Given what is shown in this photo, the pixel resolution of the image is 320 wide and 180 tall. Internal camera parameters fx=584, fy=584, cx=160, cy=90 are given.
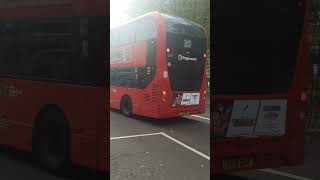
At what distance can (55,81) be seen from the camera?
5793 millimetres

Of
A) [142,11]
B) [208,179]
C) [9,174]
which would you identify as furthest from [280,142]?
[9,174]

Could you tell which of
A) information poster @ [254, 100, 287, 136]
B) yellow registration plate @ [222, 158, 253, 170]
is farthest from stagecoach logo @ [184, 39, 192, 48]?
yellow registration plate @ [222, 158, 253, 170]

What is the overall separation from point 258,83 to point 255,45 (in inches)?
15.6

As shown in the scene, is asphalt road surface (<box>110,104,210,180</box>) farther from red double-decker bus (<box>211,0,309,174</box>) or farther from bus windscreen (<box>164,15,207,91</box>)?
bus windscreen (<box>164,15,207,91</box>)

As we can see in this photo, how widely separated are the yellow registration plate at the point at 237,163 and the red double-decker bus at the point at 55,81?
1.22m

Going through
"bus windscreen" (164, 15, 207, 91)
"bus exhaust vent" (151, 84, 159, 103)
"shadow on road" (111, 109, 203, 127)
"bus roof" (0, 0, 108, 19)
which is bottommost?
"shadow on road" (111, 109, 203, 127)

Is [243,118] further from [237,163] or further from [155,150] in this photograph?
[155,150]

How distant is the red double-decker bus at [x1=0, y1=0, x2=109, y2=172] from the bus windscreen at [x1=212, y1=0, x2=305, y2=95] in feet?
3.82

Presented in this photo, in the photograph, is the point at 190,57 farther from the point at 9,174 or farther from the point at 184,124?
the point at 9,174

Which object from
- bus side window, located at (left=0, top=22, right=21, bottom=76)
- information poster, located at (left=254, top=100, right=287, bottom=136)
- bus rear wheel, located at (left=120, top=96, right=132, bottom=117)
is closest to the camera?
bus rear wheel, located at (left=120, top=96, right=132, bottom=117)

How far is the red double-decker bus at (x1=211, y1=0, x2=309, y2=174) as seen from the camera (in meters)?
5.73

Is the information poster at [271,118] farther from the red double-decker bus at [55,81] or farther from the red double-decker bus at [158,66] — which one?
the red double-decker bus at [55,81]

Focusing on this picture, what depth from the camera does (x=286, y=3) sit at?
6.22 metres

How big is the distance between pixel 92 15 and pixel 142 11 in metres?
0.47
